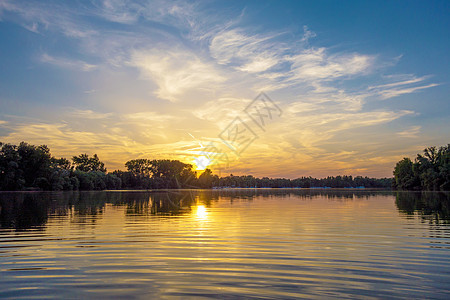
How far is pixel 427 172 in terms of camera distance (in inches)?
4862

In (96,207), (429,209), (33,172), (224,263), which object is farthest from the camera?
(33,172)

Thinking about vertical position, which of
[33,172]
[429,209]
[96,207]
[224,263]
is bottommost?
[429,209]

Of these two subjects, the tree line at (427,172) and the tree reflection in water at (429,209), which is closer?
the tree reflection in water at (429,209)

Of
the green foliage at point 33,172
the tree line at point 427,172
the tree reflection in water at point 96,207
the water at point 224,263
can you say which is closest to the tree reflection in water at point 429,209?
the tree reflection in water at point 96,207

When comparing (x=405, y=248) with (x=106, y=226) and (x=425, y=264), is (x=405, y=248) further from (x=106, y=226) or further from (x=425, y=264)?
(x=106, y=226)

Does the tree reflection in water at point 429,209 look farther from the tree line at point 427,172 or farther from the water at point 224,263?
the tree line at point 427,172

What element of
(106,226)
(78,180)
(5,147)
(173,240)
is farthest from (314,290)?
(78,180)

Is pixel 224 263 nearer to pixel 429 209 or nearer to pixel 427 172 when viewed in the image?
pixel 429 209

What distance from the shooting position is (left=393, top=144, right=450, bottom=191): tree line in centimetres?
11706

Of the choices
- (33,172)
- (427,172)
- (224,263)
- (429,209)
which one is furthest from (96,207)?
(427,172)

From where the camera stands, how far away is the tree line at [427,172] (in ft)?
384

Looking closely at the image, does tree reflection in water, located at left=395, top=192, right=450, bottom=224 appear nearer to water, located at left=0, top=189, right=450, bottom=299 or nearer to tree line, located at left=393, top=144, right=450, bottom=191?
water, located at left=0, top=189, right=450, bottom=299

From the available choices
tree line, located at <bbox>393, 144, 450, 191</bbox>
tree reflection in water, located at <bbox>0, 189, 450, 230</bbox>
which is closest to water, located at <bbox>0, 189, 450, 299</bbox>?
tree reflection in water, located at <bbox>0, 189, 450, 230</bbox>

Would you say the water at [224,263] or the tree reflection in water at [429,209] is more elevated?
the water at [224,263]
